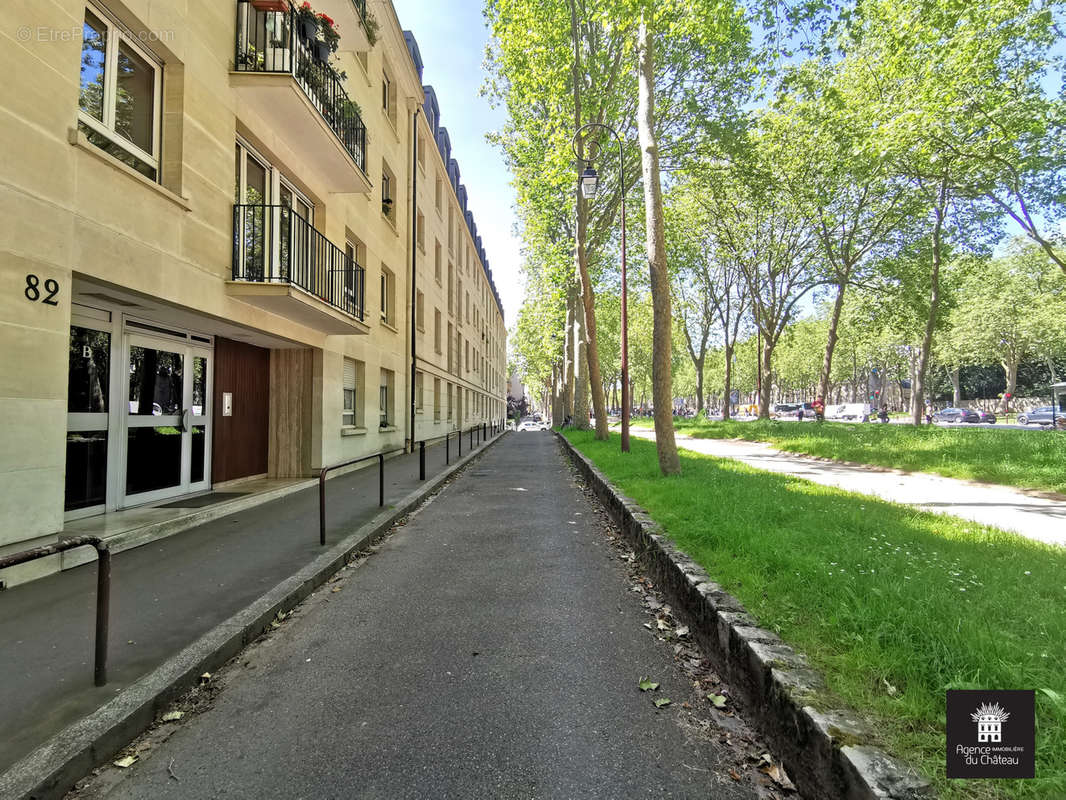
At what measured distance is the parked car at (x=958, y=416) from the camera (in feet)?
128

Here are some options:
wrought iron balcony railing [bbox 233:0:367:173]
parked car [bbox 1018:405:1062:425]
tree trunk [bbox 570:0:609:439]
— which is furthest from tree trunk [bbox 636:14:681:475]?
parked car [bbox 1018:405:1062:425]

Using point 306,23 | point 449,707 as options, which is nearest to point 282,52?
point 306,23

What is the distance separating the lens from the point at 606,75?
47.8ft

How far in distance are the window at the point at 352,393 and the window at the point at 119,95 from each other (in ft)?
20.1

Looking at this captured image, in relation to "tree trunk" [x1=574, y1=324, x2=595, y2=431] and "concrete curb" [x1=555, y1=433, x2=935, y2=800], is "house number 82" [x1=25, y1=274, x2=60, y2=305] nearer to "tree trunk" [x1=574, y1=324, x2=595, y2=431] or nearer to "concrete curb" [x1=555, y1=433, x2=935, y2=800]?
"concrete curb" [x1=555, y1=433, x2=935, y2=800]

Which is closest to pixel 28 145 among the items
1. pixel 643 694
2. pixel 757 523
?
pixel 643 694

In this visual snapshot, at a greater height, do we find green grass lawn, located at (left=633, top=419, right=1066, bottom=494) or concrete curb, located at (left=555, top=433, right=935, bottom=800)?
green grass lawn, located at (left=633, top=419, right=1066, bottom=494)

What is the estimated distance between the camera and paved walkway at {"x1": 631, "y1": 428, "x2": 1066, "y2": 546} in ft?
19.3

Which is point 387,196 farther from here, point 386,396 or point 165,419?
point 165,419

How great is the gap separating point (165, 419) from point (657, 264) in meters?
7.66

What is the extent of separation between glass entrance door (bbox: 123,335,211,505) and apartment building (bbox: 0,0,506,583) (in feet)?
0.09

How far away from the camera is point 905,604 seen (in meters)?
2.91

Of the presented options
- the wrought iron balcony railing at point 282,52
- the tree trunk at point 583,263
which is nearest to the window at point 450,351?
the tree trunk at point 583,263

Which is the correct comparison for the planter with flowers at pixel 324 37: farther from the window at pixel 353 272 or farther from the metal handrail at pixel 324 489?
the metal handrail at pixel 324 489
